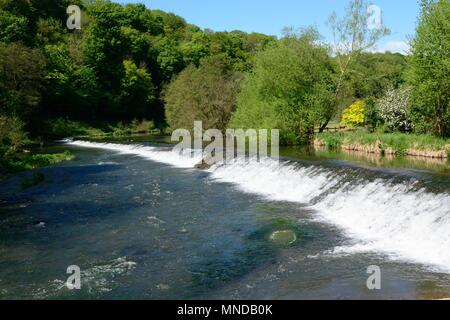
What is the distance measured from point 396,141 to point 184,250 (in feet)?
78.5

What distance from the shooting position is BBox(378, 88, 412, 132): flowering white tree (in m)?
41.6

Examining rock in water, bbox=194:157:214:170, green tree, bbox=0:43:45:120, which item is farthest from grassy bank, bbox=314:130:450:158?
green tree, bbox=0:43:45:120

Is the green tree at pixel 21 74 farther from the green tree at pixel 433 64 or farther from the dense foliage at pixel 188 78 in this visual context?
the green tree at pixel 433 64

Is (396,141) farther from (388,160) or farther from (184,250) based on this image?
(184,250)

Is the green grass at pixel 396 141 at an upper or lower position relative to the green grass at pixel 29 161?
upper

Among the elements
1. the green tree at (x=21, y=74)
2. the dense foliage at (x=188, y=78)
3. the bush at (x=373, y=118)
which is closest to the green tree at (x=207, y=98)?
the dense foliage at (x=188, y=78)

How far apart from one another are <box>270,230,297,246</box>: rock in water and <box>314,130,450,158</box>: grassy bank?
18.4 m

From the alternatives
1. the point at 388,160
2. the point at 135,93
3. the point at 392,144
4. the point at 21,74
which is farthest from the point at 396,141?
the point at 135,93

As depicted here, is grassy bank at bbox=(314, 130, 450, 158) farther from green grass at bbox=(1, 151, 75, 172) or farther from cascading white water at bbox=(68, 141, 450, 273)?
green grass at bbox=(1, 151, 75, 172)

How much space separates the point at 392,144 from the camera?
33844 millimetres

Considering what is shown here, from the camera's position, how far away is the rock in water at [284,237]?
50.0 ft

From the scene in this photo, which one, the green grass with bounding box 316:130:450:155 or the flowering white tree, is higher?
the flowering white tree

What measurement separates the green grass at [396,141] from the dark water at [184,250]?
26.3ft

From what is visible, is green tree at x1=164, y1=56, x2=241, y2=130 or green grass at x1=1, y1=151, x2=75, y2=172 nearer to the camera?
green grass at x1=1, y1=151, x2=75, y2=172
